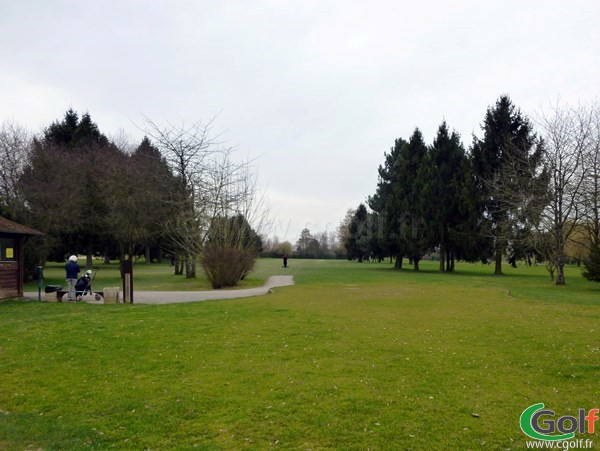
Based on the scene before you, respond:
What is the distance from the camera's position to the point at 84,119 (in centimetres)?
A: 5166

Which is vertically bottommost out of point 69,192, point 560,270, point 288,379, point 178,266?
point 288,379

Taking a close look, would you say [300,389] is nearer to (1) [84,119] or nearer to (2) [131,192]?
(2) [131,192]

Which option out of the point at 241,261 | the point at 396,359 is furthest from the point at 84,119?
the point at 396,359

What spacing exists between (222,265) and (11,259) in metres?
10.0

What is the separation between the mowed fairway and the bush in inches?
468

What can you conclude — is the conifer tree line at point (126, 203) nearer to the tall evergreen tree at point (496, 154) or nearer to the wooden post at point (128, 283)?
the wooden post at point (128, 283)

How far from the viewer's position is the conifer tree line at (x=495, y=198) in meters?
30.7

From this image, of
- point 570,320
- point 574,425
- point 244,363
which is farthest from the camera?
point 570,320

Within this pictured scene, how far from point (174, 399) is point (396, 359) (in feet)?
13.3

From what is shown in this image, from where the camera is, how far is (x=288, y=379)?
7.21m

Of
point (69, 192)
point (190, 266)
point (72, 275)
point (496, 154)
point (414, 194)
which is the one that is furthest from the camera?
point (414, 194)

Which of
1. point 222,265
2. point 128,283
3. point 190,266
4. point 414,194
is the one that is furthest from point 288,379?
point 414,194

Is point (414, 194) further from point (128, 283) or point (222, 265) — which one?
point (128, 283)

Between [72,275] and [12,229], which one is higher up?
[12,229]
